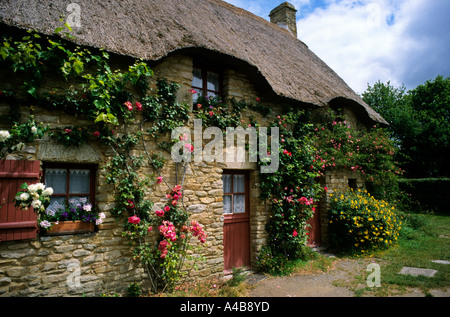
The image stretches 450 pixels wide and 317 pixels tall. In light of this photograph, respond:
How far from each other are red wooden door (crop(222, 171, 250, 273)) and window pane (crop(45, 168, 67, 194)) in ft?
8.68

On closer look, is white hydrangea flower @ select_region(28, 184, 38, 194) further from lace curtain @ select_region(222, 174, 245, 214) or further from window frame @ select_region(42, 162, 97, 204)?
lace curtain @ select_region(222, 174, 245, 214)

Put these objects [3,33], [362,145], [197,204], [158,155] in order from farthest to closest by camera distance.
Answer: [362,145] < [197,204] < [158,155] < [3,33]

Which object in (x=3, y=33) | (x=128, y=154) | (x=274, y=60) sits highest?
(x=274, y=60)

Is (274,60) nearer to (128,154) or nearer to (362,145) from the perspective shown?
(362,145)

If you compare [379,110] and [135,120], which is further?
[379,110]

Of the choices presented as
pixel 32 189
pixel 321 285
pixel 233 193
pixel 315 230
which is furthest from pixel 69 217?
pixel 315 230

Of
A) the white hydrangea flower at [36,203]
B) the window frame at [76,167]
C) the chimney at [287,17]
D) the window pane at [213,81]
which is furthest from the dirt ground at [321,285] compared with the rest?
the chimney at [287,17]

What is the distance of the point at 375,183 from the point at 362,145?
1.23m

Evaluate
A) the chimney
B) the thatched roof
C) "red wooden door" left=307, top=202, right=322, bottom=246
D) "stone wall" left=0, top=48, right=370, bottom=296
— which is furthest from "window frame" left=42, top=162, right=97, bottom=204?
the chimney

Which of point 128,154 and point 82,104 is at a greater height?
point 82,104

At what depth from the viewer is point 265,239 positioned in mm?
5219

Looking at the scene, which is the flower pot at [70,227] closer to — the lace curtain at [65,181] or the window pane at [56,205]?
the window pane at [56,205]

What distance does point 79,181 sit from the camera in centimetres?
367
